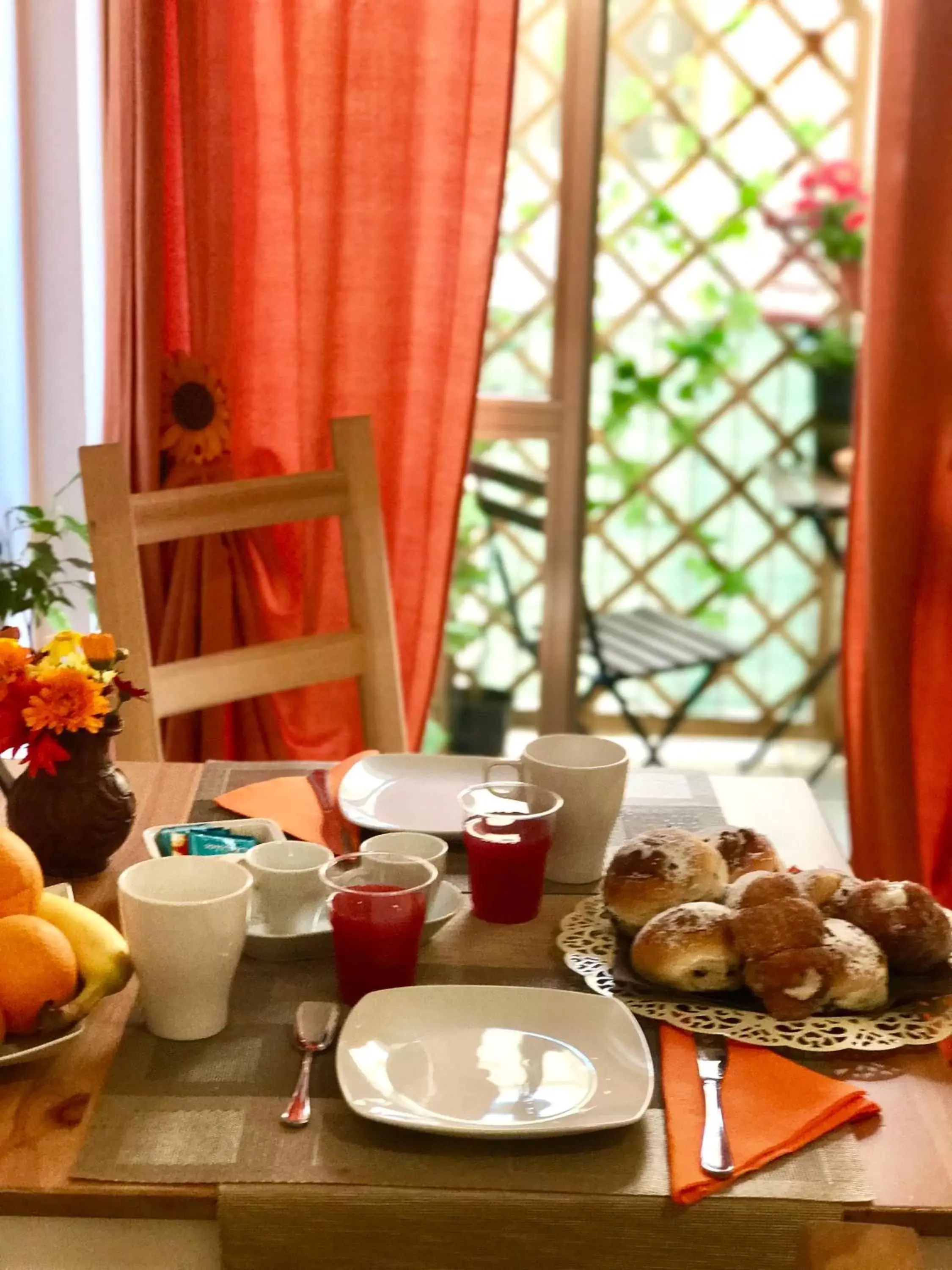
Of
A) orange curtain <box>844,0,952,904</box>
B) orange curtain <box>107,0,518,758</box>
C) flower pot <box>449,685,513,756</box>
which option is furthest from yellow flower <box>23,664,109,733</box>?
flower pot <box>449,685,513,756</box>

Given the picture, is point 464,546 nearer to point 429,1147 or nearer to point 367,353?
point 367,353

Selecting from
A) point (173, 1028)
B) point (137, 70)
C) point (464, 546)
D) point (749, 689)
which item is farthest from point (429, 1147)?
point (749, 689)

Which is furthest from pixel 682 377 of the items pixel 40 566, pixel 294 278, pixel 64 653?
pixel 64 653

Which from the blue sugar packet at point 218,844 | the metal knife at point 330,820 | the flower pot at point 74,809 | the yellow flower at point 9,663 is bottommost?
the metal knife at point 330,820

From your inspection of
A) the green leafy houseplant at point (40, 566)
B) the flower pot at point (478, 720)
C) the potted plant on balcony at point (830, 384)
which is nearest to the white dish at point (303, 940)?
the green leafy houseplant at point (40, 566)

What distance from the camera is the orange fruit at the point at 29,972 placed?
2.77 ft

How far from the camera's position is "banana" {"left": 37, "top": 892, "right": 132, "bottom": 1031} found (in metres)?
0.85

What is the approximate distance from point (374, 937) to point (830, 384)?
2701mm

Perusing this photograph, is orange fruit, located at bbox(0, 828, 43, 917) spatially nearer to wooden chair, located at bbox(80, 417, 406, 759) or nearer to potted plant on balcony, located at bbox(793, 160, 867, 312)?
wooden chair, located at bbox(80, 417, 406, 759)

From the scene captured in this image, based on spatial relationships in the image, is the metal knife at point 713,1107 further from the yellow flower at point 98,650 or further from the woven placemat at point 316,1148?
→ the yellow flower at point 98,650

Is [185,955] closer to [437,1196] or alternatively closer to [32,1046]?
[32,1046]

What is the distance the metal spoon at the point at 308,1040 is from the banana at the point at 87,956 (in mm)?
118

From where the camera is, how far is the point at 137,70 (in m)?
1.86

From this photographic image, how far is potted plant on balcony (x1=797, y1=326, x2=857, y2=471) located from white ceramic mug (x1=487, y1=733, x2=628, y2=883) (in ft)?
7.83
